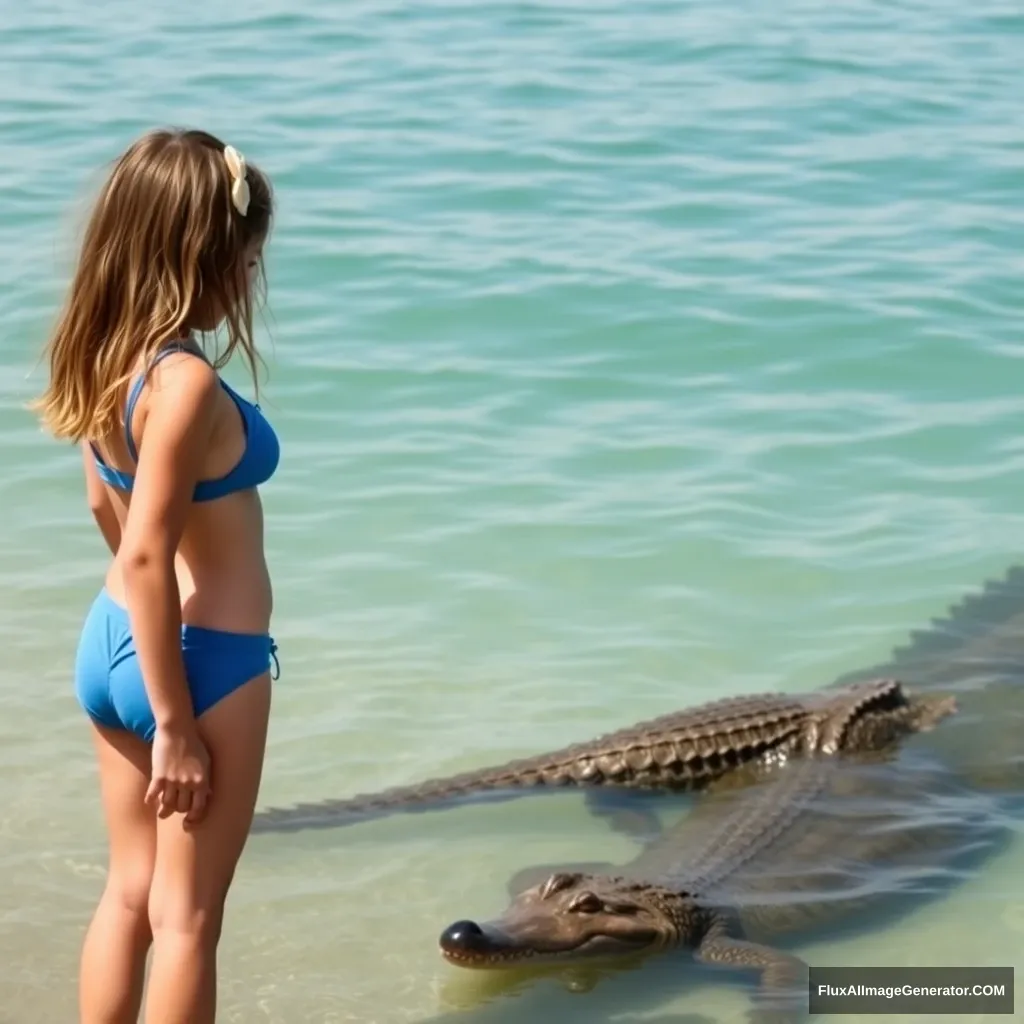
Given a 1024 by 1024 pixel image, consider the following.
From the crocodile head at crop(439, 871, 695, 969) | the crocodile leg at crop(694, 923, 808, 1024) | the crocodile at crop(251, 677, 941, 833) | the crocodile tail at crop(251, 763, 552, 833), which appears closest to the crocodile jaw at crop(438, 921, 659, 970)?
the crocodile head at crop(439, 871, 695, 969)

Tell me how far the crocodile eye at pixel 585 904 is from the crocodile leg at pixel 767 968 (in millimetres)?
352

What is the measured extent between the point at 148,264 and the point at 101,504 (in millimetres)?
660

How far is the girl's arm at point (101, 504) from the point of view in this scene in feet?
13.4

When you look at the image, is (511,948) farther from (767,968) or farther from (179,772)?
(179,772)

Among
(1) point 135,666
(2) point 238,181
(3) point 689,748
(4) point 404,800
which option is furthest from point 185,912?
(3) point 689,748

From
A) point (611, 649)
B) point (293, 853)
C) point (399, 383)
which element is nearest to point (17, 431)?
point (399, 383)

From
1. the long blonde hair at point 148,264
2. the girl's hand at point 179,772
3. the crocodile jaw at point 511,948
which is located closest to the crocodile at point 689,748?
the crocodile jaw at point 511,948

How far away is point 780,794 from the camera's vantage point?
653 centimetres

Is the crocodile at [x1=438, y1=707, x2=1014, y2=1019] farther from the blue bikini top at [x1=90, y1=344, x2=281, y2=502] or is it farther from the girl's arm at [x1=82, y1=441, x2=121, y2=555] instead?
the blue bikini top at [x1=90, y1=344, x2=281, y2=502]

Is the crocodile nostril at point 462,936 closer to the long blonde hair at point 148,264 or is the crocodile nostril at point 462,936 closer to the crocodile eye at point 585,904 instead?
the crocodile eye at point 585,904

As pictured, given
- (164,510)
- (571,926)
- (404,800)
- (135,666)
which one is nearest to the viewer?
(164,510)

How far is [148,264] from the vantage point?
3729 mm

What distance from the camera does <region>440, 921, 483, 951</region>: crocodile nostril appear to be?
203 inches

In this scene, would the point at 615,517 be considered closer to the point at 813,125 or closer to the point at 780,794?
the point at 780,794
